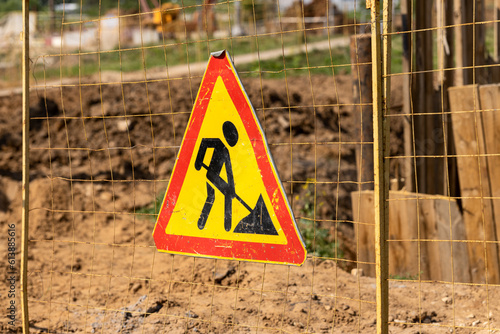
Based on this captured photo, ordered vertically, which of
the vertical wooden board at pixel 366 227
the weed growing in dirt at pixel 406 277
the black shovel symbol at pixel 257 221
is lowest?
the weed growing in dirt at pixel 406 277

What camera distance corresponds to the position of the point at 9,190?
759 cm

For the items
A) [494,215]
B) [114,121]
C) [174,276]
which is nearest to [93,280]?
[174,276]

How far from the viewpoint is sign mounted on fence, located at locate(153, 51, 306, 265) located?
128 inches

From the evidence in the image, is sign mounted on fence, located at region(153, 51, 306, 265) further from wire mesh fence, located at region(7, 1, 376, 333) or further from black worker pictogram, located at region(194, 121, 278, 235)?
wire mesh fence, located at region(7, 1, 376, 333)

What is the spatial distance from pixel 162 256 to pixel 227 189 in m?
2.78

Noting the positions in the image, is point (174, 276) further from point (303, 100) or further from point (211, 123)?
point (303, 100)

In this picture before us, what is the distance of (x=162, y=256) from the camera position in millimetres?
5910

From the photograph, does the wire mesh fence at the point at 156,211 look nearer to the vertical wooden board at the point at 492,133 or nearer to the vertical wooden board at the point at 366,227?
the vertical wooden board at the point at 366,227

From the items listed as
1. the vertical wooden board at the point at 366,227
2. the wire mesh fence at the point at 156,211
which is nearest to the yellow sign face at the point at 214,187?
the wire mesh fence at the point at 156,211

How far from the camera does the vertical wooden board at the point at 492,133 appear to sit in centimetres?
441

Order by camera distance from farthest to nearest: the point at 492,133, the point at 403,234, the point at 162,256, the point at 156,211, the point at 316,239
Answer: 1. the point at 156,211
2. the point at 316,239
3. the point at 162,256
4. the point at 403,234
5. the point at 492,133

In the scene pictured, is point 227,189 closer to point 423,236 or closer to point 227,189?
point 227,189

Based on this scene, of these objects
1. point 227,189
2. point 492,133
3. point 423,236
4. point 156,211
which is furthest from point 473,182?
point 156,211

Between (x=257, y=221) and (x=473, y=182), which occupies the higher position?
(x=473, y=182)
